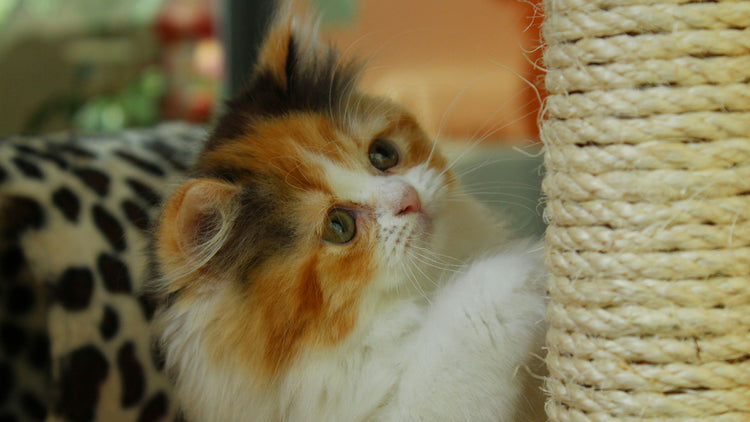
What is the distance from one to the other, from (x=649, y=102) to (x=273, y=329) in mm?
818

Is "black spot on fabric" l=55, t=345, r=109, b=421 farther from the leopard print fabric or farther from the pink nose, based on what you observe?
the pink nose

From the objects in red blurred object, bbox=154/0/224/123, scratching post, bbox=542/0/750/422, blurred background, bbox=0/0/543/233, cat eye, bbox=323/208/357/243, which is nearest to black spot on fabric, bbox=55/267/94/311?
cat eye, bbox=323/208/357/243

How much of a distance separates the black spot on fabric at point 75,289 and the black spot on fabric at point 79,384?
124 millimetres

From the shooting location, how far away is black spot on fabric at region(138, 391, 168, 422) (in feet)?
6.50

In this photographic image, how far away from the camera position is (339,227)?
137 cm

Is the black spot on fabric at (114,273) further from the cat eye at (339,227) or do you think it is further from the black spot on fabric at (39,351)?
the cat eye at (339,227)

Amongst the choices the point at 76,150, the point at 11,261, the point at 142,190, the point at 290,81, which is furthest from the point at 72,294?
the point at 290,81

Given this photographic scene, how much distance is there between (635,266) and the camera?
862 mm

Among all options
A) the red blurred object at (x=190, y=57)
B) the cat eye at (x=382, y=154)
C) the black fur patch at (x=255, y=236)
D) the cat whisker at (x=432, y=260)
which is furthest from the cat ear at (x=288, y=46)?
the red blurred object at (x=190, y=57)

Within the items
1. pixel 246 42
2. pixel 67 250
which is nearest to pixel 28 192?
pixel 67 250

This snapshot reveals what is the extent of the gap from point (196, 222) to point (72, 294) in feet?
2.50

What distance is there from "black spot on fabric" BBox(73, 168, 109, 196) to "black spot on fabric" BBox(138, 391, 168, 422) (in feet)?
2.16

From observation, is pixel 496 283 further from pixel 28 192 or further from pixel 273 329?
pixel 28 192

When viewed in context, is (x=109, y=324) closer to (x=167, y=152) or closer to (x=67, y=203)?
(x=67, y=203)
